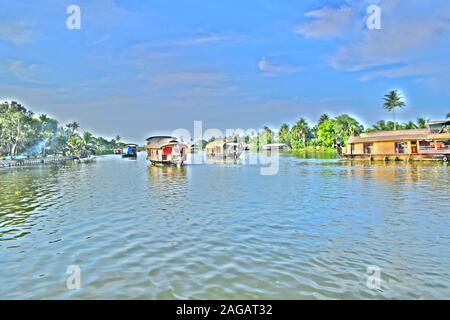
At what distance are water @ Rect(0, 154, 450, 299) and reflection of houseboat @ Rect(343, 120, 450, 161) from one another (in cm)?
3651

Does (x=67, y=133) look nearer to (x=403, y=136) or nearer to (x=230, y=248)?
(x=403, y=136)

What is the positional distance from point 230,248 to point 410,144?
50.6 meters

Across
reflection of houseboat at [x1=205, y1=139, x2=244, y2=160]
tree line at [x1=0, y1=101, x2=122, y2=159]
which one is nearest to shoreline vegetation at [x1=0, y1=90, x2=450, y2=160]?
tree line at [x1=0, y1=101, x2=122, y2=159]

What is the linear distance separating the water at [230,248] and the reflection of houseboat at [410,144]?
36507 mm

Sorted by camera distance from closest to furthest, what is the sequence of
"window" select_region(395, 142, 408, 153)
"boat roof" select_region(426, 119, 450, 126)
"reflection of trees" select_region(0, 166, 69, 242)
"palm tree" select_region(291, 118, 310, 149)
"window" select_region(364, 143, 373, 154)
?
"reflection of trees" select_region(0, 166, 69, 242) → "boat roof" select_region(426, 119, 450, 126) → "window" select_region(395, 142, 408, 153) → "window" select_region(364, 143, 373, 154) → "palm tree" select_region(291, 118, 310, 149)

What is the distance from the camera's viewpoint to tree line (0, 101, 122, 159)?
239ft

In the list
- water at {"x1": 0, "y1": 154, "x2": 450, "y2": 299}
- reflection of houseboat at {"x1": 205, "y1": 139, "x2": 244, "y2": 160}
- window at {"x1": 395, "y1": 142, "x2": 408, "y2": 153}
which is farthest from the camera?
Result: reflection of houseboat at {"x1": 205, "y1": 139, "x2": 244, "y2": 160}

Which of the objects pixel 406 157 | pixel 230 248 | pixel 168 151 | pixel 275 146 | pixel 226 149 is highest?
pixel 275 146

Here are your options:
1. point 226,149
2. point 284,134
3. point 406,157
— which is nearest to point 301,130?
point 284,134

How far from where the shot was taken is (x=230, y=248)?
9.11m

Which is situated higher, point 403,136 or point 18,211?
point 403,136

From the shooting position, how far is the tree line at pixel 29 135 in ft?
239

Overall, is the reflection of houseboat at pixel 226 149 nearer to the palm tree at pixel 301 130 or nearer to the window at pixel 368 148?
the window at pixel 368 148

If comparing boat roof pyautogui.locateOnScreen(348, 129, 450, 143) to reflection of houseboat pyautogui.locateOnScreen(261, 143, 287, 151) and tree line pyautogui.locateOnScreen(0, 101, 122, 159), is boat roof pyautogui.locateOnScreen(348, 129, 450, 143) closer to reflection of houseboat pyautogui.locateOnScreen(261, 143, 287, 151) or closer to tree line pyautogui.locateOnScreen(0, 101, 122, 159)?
tree line pyautogui.locateOnScreen(0, 101, 122, 159)
